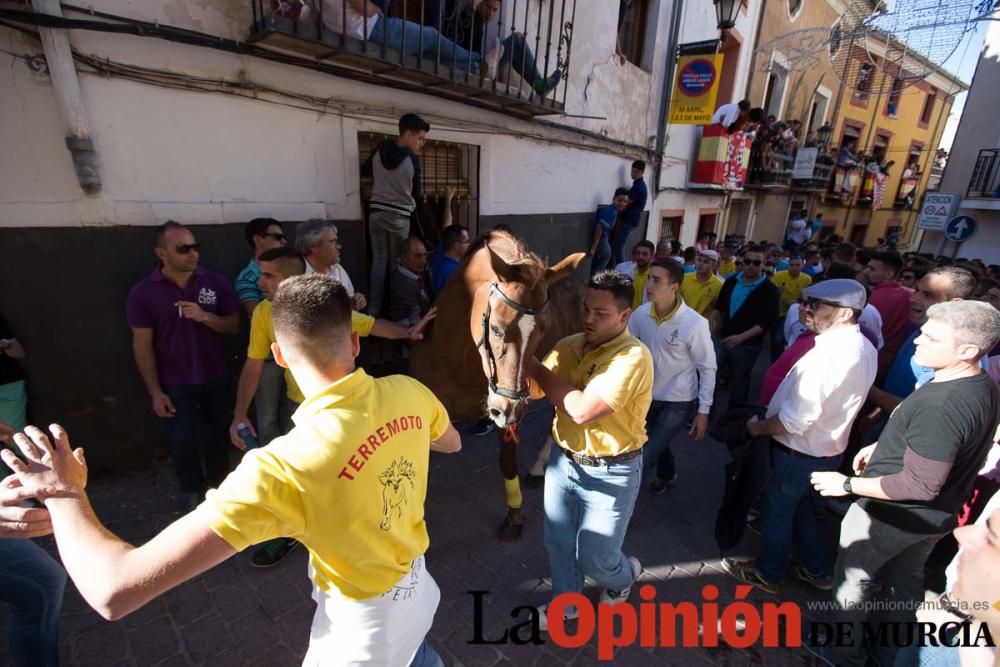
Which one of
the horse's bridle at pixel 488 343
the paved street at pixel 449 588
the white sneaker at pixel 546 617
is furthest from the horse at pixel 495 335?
the white sneaker at pixel 546 617

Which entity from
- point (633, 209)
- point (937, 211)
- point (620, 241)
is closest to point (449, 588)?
point (620, 241)

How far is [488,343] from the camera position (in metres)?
2.80

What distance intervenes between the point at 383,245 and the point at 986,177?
18.6m

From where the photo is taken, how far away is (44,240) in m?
3.45

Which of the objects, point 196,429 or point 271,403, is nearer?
point 271,403

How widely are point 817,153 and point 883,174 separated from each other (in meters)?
8.54

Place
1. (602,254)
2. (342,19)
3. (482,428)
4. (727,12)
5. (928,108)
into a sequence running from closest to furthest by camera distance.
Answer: (342,19), (482,428), (727,12), (602,254), (928,108)

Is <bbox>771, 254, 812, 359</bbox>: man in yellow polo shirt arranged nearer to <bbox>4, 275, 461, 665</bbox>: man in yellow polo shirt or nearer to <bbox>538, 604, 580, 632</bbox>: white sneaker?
<bbox>538, 604, 580, 632</bbox>: white sneaker

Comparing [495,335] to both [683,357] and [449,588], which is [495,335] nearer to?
[683,357]

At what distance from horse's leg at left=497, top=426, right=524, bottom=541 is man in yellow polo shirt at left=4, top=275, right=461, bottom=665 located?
6.16 ft

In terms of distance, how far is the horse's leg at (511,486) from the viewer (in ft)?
12.1

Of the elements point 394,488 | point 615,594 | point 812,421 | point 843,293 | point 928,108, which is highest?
point 928,108

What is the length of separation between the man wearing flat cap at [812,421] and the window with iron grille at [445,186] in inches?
179

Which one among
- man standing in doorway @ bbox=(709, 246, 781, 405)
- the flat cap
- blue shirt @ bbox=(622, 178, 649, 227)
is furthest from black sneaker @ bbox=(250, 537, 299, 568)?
blue shirt @ bbox=(622, 178, 649, 227)
